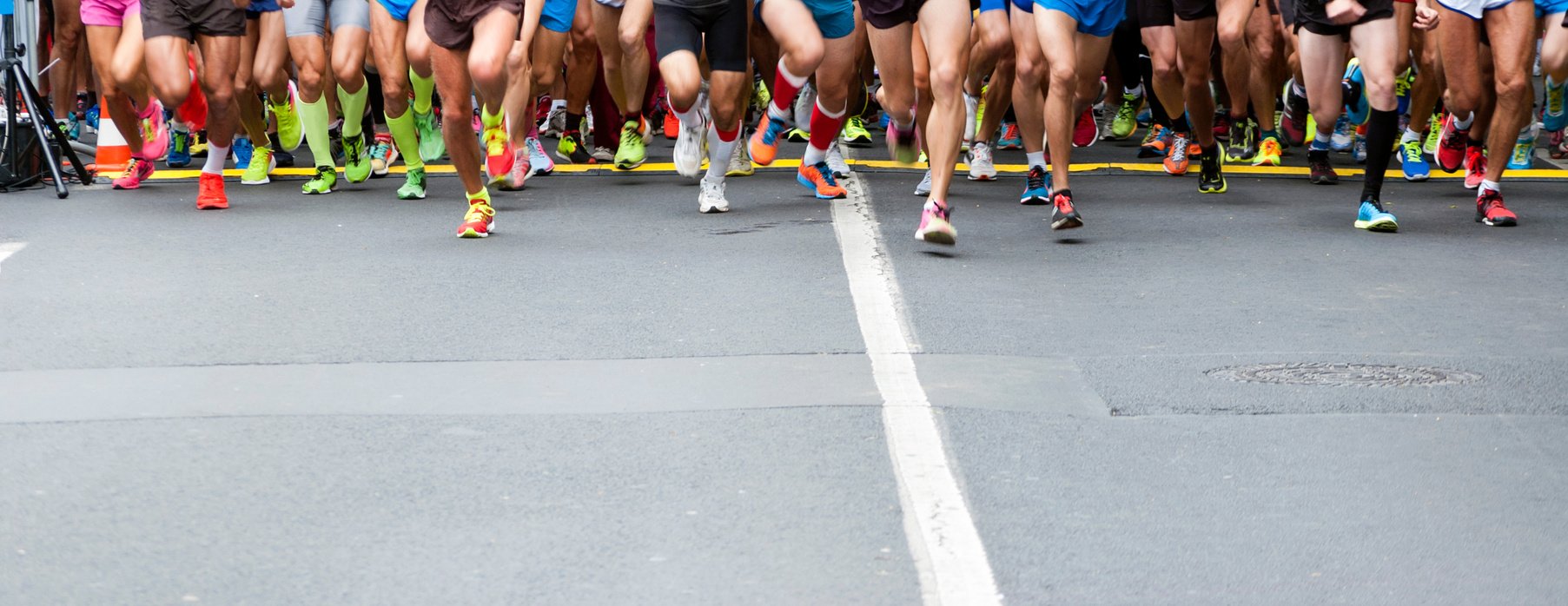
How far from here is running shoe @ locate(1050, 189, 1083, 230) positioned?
29.3 ft

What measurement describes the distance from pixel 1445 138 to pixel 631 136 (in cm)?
473

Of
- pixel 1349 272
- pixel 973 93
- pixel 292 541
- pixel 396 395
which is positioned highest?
pixel 292 541

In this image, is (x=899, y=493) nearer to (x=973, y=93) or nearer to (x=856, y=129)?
(x=973, y=93)

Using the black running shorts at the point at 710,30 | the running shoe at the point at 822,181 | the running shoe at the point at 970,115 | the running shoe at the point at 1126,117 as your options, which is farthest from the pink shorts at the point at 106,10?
the running shoe at the point at 1126,117

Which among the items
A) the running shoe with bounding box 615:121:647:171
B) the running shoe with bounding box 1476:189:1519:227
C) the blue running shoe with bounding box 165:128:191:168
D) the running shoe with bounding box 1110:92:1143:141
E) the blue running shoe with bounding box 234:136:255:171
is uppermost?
the running shoe with bounding box 1476:189:1519:227

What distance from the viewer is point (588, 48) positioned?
1248 cm

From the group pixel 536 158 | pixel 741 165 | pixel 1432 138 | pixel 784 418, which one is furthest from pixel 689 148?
pixel 784 418

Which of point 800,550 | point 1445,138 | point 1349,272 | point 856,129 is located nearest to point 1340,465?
point 800,550

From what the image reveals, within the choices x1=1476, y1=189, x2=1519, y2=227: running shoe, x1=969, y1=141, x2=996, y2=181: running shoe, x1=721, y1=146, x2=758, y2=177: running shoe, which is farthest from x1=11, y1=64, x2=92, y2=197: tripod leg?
x1=1476, y1=189, x2=1519, y2=227: running shoe

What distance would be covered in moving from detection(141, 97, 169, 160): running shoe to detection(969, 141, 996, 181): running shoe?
186 inches

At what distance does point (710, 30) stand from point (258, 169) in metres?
3.60

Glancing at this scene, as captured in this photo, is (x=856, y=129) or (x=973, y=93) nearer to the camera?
(x=973, y=93)

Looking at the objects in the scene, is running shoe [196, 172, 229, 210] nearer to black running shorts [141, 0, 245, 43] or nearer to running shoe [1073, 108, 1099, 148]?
black running shorts [141, 0, 245, 43]

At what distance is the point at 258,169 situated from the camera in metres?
12.0
